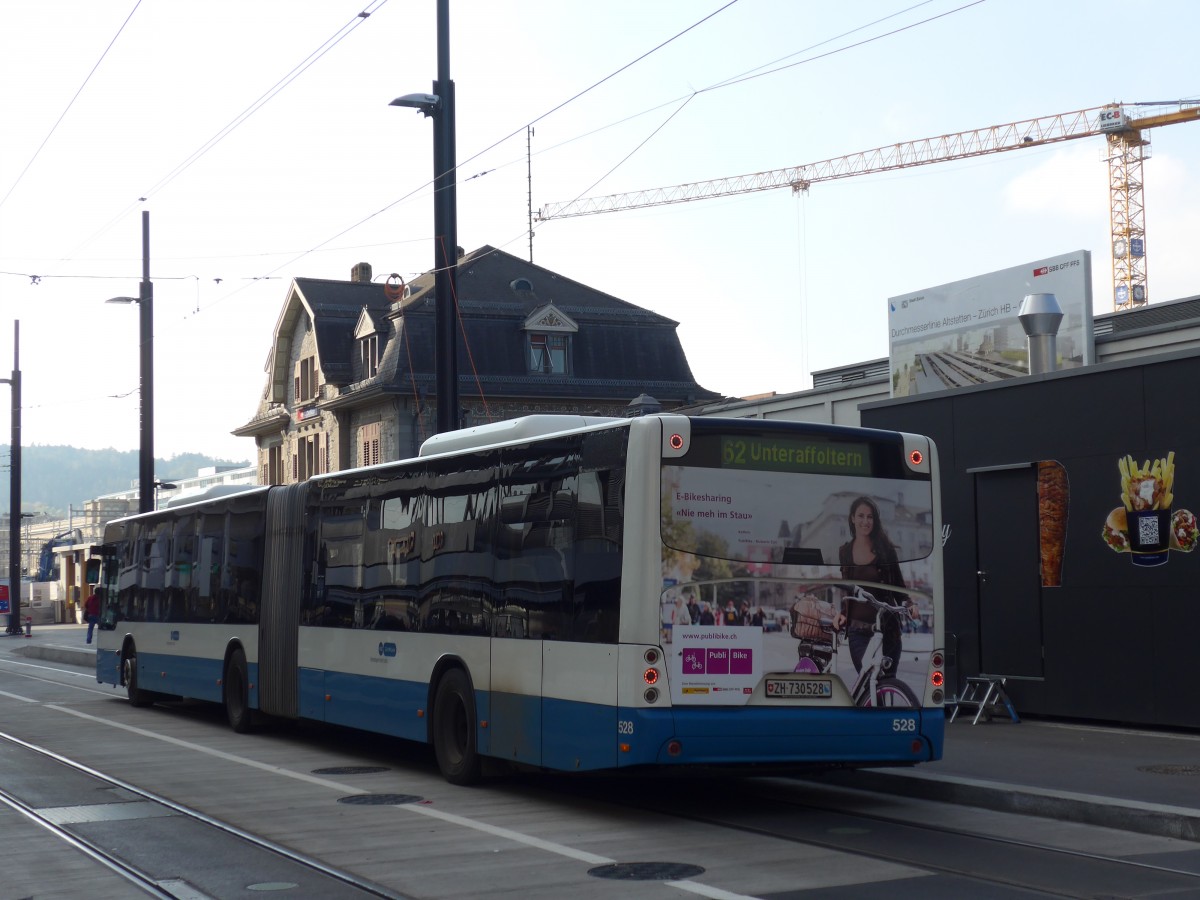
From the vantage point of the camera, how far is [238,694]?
19.1 m

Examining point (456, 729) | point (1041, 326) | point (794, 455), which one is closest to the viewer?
point (794, 455)

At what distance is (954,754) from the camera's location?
13.6m

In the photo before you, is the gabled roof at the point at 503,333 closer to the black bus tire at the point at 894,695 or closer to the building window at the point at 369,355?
the building window at the point at 369,355

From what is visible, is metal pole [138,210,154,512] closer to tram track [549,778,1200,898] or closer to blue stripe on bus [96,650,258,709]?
blue stripe on bus [96,650,258,709]

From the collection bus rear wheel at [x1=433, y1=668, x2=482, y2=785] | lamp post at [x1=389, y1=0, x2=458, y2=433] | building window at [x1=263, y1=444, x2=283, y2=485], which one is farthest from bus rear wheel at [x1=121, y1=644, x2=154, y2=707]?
building window at [x1=263, y1=444, x2=283, y2=485]

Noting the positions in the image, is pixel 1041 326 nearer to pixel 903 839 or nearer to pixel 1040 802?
pixel 1040 802

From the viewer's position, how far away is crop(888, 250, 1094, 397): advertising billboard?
22.4m

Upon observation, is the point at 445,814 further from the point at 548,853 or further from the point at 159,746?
the point at 159,746

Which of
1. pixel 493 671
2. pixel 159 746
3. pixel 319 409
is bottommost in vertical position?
pixel 159 746

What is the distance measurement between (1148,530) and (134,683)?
15.3m

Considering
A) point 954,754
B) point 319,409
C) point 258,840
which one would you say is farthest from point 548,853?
point 319,409

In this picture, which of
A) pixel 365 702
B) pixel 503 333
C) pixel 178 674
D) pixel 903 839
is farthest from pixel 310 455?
pixel 903 839

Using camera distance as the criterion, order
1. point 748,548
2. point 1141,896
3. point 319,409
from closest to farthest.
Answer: point 1141,896 < point 748,548 < point 319,409

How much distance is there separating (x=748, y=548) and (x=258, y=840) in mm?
3828
